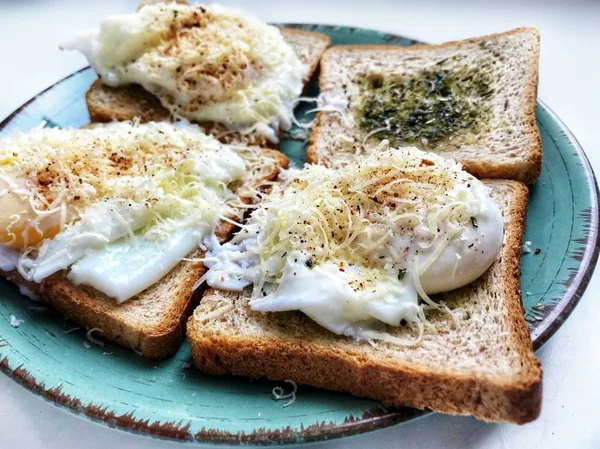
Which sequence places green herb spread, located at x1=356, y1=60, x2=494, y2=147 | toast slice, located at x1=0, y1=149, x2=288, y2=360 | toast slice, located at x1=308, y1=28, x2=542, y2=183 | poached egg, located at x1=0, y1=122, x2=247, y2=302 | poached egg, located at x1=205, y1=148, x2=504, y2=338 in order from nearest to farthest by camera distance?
poached egg, located at x1=205, y1=148, x2=504, y2=338
toast slice, located at x1=0, y1=149, x2=288, y2=360
poached egg, located at x1=0, y1=122, x2=247, y2=302
toast slice, located at x1=308, y1=28, x2=542, y2=183
green herb spread, located at x1=356, y1=60, x2=494, y2=147

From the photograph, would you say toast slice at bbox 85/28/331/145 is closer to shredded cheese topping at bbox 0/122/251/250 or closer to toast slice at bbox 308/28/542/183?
toast slice at bbox 308/28/542/183

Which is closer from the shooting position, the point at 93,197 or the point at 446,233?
the point at 446,233

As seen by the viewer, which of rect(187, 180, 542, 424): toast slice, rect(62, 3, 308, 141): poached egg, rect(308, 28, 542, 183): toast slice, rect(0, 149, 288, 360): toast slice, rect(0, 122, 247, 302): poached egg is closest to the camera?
rect(187, 180, 542, 424): toast slice

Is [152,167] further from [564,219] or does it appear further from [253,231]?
[564,219]

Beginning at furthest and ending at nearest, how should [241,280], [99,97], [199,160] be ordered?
[99,97] → [199,160] → [241,280]

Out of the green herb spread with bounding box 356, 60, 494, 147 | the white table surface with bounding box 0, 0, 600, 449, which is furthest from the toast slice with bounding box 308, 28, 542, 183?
the white table surface with bounding box 0, 0, 600, 449

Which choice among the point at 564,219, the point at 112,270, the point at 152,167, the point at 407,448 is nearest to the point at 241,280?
the point at 112,270

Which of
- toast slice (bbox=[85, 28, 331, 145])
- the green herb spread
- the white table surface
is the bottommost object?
the white table surface

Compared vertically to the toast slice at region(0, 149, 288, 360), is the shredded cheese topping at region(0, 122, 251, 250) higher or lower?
higher
